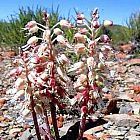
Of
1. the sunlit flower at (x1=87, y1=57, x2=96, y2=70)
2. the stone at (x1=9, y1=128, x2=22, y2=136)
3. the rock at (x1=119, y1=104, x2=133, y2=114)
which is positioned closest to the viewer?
the sunlit flower at (x1=87, y1=57, x2=96, y2=70)

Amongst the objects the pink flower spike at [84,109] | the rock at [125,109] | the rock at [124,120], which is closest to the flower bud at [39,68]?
the pink flower spike at [84,109]

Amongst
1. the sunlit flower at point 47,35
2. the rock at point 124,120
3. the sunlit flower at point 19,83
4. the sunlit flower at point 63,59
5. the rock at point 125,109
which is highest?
the sunlit flower at point 47,35

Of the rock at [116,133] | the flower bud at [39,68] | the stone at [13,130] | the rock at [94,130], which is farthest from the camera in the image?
the stone at [13,130]

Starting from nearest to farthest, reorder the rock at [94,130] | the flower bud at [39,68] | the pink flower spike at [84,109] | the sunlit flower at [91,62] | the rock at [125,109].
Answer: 1. the sunlit flower at [91,62]
2. the flower bud at [39,68]
3. the pink flower spike at [84,109]
4. the rock at [94,130]
5. the rock at [125,109]

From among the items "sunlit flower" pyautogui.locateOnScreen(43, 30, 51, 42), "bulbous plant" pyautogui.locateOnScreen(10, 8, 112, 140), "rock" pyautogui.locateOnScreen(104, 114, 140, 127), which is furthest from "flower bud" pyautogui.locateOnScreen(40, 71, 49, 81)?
"rock" pyautogui.locateOnScreen(104, 114, 140, 127)

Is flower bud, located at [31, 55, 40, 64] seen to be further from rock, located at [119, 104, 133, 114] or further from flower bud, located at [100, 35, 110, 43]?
rock, located at [119, 104, 133, 114]

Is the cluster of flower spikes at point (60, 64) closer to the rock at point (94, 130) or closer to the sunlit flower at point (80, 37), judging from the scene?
the sunlit flower at point (80, 37)

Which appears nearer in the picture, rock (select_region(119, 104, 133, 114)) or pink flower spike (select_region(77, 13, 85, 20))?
pink flower spike (select_region(77, 13, 85, 20))

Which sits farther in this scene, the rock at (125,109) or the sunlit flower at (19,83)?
the rock at (125,109)
